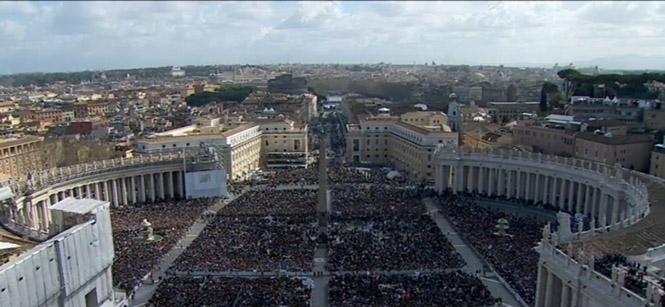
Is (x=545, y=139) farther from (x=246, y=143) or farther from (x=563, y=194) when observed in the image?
(x=246, y=143)

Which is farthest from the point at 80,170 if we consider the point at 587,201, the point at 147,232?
the point at 587,201

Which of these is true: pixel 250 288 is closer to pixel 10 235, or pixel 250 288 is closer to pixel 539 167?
pixel 10 235

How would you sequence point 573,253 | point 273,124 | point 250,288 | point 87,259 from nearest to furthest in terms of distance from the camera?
1. point 87,259
2. point 573,253
3. point 250,288
4. point 273,124

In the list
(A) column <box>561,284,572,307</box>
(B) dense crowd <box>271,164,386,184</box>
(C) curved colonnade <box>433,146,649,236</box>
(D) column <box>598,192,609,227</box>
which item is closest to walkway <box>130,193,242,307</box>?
(B) dense crowd <box>271,164,386,184</box>

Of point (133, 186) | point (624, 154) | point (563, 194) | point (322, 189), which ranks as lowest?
point (133, 186)

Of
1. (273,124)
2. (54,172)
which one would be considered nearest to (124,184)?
(54,172)

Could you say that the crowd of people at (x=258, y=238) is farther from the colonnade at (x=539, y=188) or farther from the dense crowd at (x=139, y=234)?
the colonnade at (x=539, y=188)
